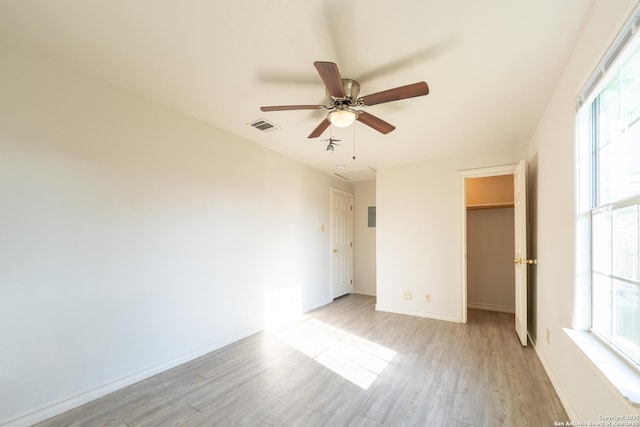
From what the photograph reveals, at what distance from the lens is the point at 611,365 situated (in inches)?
53.9

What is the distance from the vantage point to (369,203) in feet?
19.7

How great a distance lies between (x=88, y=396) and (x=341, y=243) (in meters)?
4.26

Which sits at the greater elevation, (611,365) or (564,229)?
(564,229)

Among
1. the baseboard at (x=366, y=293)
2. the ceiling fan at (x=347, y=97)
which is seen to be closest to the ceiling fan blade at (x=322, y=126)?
the ceiling fan at (x=347, y=97)

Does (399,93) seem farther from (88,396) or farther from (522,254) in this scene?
(88,396)

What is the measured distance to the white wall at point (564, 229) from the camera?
55.6 inches

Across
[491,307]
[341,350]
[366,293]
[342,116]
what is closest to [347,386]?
[341,350]

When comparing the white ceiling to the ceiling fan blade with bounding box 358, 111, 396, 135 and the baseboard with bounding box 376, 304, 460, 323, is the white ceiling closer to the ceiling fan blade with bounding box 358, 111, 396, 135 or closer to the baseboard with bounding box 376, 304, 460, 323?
the ceiling fan blade with bounding box 358, 111, 396, 135

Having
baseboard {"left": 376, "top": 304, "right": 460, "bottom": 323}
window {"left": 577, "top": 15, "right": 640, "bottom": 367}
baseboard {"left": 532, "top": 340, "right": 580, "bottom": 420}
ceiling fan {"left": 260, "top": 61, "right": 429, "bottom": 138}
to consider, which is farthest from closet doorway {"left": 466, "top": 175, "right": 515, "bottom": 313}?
ceiling fan {"left": 260, "top": 61, "right": 429, "bottom": 138}

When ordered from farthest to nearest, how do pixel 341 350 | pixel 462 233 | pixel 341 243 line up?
pixel 341 243 < pixel 462 233 < pixel 341 350

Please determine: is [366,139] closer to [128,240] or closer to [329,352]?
[329,352]

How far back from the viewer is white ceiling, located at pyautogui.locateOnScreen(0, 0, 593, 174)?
1542 mm

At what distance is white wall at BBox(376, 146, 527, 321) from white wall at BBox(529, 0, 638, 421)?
1.13 meters

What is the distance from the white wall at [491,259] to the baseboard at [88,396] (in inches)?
172
